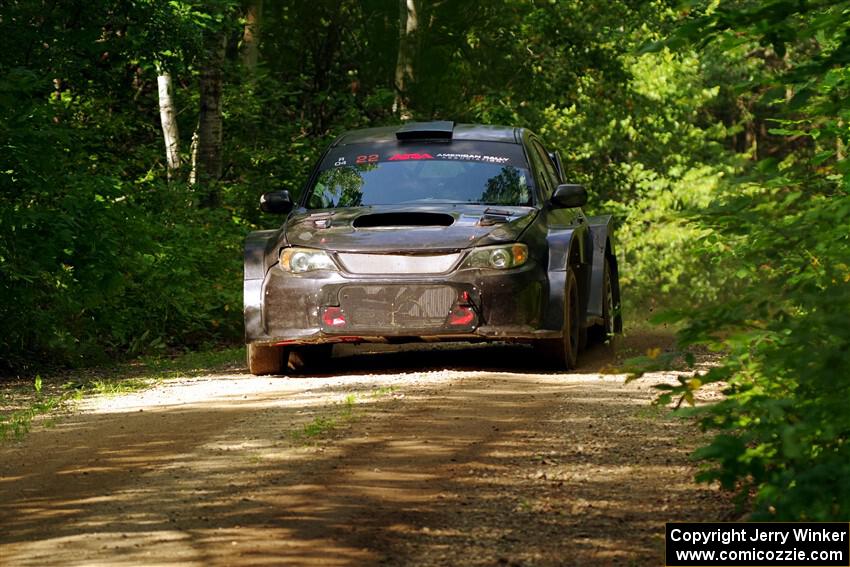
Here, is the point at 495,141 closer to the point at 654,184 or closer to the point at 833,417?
the point at 833,417

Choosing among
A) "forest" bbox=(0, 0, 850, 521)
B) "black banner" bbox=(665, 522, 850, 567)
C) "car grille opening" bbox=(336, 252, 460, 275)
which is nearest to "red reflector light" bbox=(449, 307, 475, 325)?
"car grille opening" bbox=(336, 252, 460, 275)

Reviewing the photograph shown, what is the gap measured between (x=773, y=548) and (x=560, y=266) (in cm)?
641

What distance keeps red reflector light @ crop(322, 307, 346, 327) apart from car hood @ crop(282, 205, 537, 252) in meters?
0.46

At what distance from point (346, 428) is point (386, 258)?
3.22m

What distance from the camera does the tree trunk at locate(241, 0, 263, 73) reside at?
2564 centimetres

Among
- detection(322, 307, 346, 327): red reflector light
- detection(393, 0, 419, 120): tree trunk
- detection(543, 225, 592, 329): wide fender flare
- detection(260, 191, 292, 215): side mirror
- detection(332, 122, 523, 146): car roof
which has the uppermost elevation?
detection(393, 0, 419, 120): tree trunk

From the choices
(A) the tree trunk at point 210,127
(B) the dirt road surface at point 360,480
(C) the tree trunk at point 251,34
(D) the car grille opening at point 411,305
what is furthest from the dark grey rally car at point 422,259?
(C) the tree trunk at point 251,34

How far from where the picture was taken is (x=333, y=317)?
1146 centimetres

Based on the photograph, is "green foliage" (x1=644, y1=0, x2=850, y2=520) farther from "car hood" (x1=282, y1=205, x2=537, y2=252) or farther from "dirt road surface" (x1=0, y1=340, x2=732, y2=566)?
"car hood" (x1=282, y1=205, x2=537, y2=252)

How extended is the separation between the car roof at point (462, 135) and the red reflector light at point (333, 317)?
2.25m

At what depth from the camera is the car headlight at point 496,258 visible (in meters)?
11.4

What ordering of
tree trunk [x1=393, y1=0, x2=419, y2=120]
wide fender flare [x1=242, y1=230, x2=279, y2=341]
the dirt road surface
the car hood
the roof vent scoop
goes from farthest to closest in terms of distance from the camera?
tree trunk [x1=393, y1=0, x2=419, y2=120] < the roof vent scoop < wide fender flare [x1=242, y1=230, x2=279, y2=341] < the car hood < the dirt road surface

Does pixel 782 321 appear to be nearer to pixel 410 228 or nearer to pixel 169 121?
pixel 410 228

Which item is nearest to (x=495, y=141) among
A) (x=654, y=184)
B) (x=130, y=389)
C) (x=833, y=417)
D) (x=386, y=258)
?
(x=386, y=258)
